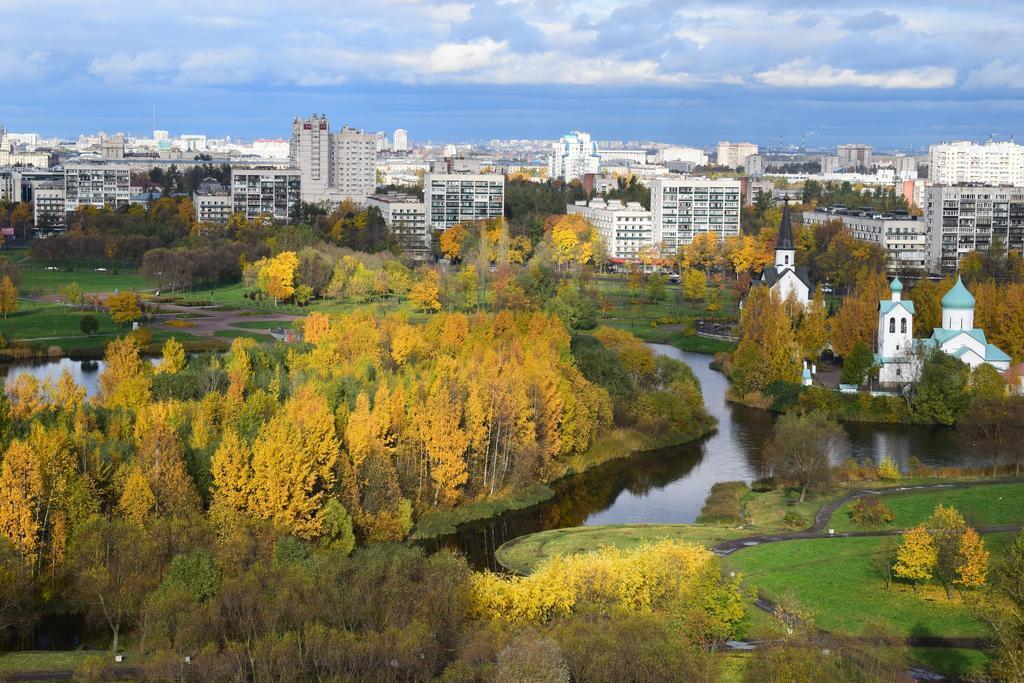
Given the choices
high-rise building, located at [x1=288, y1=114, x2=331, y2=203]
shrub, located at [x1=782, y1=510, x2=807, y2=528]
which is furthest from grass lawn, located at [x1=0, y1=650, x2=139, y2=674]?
high-rise building, located at [x1=288, y1=114, x2=331, y2=203]

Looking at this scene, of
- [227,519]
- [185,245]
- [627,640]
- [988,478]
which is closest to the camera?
[627,640]

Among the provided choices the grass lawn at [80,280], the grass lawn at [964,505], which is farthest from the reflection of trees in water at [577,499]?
the grass lawn at [80,280]

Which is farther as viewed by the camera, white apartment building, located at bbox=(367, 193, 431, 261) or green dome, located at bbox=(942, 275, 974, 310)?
white apartment building, located at bbox=(367, 193, 431, 261)

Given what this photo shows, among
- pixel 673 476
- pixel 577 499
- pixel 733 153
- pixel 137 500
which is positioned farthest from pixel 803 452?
pixel 733 153

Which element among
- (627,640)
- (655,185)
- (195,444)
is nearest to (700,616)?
(627,640)

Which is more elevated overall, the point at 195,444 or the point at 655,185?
the point at 655,185

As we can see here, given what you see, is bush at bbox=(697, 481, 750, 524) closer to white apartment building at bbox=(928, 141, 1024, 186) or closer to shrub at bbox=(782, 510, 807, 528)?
shrub at bbox=(782, 510, 807, 528)

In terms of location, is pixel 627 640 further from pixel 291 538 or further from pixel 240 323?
pixel 240 323
